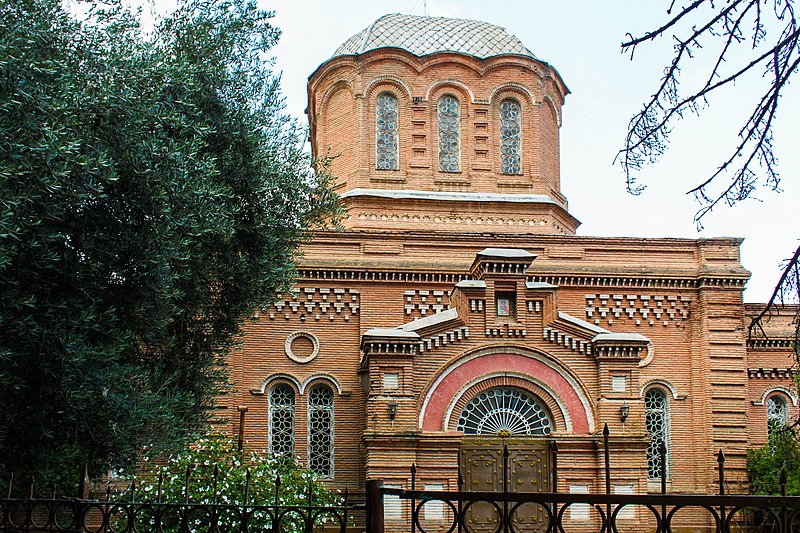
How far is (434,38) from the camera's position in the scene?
72.3 feet

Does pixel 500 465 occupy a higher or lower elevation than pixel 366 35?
lower

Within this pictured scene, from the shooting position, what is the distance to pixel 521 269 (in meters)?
16.9

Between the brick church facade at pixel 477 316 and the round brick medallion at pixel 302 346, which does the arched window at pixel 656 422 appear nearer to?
the brick church facade at pixel 477 316

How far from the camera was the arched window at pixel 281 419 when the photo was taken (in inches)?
704

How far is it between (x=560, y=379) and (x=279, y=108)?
738cm

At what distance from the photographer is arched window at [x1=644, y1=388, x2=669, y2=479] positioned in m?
18.7

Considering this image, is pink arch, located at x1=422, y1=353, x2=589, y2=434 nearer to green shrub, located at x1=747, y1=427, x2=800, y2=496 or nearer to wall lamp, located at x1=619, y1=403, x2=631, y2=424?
wall lamp, located at x1=619, y1=403, x2=631, y2=424

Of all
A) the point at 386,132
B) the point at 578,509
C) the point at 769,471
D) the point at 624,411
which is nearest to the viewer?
the point at 578,509

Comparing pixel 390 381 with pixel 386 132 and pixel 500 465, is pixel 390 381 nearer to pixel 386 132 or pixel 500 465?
pixel 500 465

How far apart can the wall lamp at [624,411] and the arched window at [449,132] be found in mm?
6871

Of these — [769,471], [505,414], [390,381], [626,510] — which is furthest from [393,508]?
[769,471]

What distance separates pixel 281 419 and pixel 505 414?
424cm

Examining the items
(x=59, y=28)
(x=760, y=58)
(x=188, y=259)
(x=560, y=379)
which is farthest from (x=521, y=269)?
(x=760, y=58)

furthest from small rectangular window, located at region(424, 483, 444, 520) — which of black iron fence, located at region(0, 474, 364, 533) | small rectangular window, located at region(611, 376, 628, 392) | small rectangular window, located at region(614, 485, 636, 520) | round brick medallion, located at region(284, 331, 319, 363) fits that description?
round brick medallion, located at region(284, 331, 319, 363)
